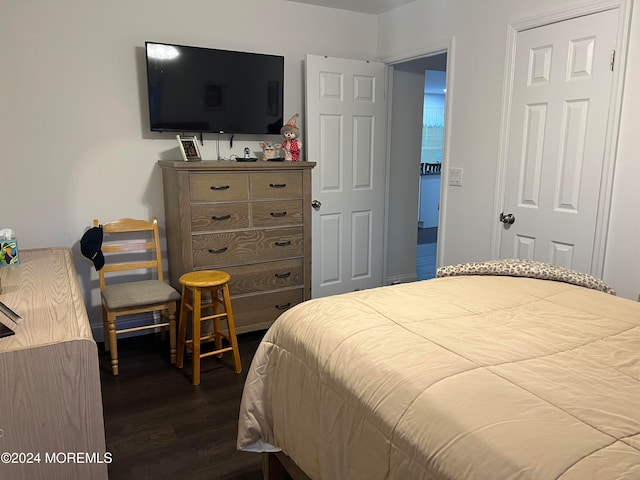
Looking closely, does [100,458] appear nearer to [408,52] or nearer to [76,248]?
[76,248]

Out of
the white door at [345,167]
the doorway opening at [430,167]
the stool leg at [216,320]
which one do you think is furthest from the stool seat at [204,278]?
the doorway opening at [430,167]

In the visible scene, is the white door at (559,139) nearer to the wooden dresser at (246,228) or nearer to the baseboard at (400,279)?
the wooden dresser at (246,228)

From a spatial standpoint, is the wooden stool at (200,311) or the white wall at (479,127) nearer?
the white wall at (479,127)

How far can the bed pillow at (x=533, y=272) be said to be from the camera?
202 centimetres

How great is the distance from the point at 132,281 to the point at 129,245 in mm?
358

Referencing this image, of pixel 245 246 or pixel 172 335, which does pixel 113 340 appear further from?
pixel 245 246

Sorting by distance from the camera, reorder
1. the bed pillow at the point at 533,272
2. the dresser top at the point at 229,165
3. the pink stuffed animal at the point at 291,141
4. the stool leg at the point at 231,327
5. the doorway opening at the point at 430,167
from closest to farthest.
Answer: the bed pillow at the point at 533,272 < the stool leg at the point at 231,327 < the dresser top at the point at 229,165 < the pink stuffed animal at the point at 291,141 < the doorway opening at the point at 430,167

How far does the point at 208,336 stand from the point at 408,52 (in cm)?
269

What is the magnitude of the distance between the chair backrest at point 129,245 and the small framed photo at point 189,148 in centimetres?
48

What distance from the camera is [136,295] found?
2.93 m

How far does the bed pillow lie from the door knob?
997 mm

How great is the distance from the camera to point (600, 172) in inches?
102

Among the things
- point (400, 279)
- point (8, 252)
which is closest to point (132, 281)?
Answer: point (8, 252)

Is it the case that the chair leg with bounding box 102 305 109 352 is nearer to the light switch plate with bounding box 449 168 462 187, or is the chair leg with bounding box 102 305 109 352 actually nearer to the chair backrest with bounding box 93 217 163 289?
the chair backrest with bounding box 93 217 163 289
